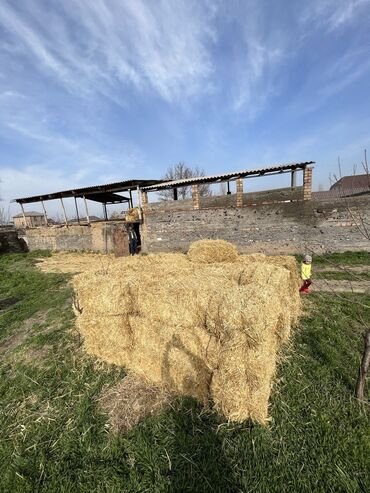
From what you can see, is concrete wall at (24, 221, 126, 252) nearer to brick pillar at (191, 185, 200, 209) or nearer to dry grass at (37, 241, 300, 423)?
brick pillar at (191, 185, 200, 209)

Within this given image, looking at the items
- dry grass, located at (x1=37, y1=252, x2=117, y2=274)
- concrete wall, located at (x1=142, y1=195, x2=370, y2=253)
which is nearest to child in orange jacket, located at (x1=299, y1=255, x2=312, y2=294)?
concrete wall, located at (x1=142, y1=195, x2=370, y2=253)

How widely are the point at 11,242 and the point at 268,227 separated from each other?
18.4 metres

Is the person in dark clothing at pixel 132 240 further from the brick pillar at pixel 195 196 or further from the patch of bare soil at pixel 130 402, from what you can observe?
the patch of bare soil at pixel 130 402

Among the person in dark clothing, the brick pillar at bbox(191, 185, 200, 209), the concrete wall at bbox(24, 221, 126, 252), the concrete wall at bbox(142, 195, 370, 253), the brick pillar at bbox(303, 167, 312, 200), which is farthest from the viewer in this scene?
the concrete wall at bbox(24, 221, 126, 252)

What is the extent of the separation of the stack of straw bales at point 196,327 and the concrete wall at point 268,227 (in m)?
7.50

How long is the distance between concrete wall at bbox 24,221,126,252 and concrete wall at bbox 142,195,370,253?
2630 mm

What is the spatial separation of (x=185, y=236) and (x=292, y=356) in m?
9.88

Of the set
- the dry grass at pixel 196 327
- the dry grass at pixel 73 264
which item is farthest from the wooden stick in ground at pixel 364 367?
the dry grass at pixel 73 264

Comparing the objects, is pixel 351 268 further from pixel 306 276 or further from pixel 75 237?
pixel 75 237

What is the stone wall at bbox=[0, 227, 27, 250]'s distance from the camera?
17.5m

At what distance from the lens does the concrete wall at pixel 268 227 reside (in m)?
10.2

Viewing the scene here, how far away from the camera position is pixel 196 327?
305 cm

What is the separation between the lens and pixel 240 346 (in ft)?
8.52

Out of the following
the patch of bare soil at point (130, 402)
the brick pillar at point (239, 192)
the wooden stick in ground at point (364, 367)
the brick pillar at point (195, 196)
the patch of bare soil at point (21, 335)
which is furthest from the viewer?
the brick pillar at point (195, 196)
